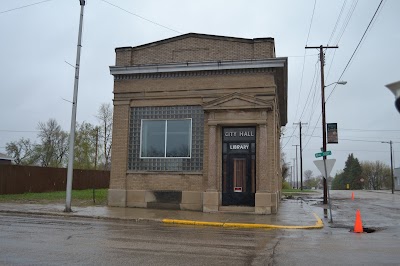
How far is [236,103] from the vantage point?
1825 centimetres

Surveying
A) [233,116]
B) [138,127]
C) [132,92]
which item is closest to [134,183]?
[138,127]

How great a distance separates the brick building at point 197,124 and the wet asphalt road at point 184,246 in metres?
5.15

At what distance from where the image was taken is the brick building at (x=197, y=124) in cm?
1811

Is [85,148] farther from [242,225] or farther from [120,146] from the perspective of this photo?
[242,225]

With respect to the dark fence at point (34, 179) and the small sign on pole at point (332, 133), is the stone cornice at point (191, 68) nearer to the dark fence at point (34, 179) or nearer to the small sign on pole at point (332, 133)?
the small sign on pole at point (332, 133)

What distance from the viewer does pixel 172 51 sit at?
19875 millimetres

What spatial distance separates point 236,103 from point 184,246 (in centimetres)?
1010

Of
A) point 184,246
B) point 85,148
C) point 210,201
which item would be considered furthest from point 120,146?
point 85,148

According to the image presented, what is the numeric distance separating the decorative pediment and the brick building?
0.15ft

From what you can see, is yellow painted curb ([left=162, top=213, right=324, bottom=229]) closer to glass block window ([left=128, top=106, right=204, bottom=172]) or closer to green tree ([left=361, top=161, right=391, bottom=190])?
glass block window ([left=128, top=106, right=204, bottom=172])

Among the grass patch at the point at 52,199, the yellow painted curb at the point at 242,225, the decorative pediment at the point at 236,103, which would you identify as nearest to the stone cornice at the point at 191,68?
the decorative pediment at the point at 236,103

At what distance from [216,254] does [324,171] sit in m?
8.98

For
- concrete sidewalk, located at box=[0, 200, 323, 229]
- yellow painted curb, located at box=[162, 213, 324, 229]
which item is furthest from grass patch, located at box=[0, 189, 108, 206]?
yellow painted curb, located at box=[162, 213, 324, 229]

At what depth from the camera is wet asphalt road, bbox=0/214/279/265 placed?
294 inches
